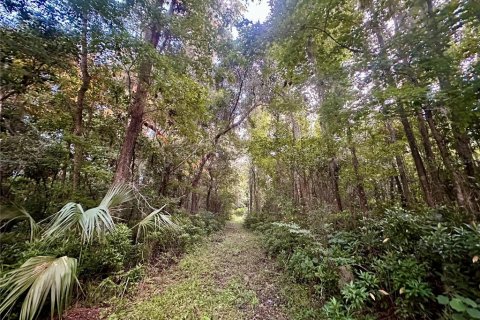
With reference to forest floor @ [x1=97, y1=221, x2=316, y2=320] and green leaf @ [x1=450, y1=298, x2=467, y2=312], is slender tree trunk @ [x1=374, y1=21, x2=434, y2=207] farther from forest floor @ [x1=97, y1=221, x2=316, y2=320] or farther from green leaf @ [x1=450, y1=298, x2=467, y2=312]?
forest floor @ [x1=97, y1=221, x2=316, y2=320]

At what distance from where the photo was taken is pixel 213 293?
3318 mm

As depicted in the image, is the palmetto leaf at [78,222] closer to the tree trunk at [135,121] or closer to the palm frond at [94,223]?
the palm frond at [94,223]

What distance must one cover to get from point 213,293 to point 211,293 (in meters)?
0.03

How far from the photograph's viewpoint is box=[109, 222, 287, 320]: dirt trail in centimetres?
282

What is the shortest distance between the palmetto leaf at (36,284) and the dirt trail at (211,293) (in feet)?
2.82

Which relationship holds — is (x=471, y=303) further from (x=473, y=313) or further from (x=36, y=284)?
(x=36, y=284)

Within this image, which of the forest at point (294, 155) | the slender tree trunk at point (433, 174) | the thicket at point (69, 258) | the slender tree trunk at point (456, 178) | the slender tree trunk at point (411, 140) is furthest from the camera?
the slender tree trunk at point (433, 174)

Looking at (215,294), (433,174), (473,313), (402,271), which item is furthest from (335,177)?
(473,313)

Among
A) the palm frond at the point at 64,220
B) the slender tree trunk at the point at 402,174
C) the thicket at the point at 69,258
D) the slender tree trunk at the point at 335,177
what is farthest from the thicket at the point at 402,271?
the slender tree trunk at the point at 402,174

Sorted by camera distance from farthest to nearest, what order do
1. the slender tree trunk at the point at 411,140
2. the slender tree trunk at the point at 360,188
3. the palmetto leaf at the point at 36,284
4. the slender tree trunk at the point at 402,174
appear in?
the slender tree trunk at the point at 402,174 → the slender tree trunk at the point at 360,188 → the slender tree trunk at the point at 411,140 → the palmetto leaf at the point at 36,284

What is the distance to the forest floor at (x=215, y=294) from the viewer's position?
2.82 metres

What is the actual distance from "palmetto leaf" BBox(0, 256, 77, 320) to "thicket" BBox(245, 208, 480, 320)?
291 cm

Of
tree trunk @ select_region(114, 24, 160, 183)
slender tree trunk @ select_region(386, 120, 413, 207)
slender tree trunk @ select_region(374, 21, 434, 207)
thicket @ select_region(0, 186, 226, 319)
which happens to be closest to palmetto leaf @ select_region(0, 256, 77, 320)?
thicket @ select_region(0, 186, 226, 319)

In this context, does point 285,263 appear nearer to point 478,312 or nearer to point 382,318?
point 382,318
